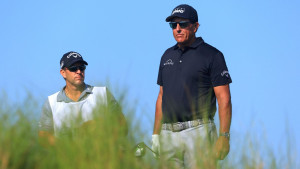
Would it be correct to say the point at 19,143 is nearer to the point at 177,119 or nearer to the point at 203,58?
the point at 177,119

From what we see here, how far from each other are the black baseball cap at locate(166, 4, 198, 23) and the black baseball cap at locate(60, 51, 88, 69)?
1361 mm

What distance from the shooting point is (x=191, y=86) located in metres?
6.25

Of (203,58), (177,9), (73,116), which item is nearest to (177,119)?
(203,58)

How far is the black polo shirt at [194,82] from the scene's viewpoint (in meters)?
6.17

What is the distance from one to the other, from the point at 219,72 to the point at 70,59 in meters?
2.12

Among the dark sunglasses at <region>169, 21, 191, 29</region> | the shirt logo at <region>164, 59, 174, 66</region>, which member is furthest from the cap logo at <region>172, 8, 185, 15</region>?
the shirt logo at <region>164, 59, 174, 66</region>

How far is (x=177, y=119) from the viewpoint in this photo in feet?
20.6

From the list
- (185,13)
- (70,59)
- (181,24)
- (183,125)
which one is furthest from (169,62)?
(70,59)

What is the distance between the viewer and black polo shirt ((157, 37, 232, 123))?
6172 millimetres

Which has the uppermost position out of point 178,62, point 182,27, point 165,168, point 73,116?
point 182,27

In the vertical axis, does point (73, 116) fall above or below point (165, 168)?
above

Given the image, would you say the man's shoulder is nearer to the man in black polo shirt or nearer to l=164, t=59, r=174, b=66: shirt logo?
the man in black polo shirt

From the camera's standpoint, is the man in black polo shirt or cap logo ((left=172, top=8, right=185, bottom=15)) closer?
the man in black polo shirt

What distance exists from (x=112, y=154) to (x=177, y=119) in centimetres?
228
